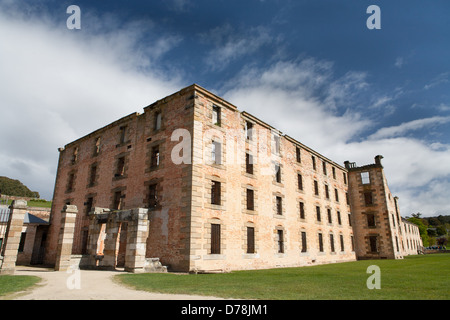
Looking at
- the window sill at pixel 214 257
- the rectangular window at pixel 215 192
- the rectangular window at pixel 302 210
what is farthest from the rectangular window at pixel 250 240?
the rectangular window at pixel 302 210

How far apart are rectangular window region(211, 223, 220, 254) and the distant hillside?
62017 mm

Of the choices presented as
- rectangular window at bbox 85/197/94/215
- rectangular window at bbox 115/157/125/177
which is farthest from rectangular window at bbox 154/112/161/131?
rectangular window at bbox 85/197/94/215

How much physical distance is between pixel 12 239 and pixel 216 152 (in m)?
11.5

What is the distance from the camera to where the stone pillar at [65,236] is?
1524cm

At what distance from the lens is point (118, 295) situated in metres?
7.62

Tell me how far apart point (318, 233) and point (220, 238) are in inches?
547

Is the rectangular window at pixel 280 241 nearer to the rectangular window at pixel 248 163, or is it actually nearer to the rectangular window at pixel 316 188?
the rectangular window at pixel 248 163

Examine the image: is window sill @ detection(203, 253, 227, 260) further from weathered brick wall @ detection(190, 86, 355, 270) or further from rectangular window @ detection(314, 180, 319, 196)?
rectangular window @ detection(314, 180, 319, 196)

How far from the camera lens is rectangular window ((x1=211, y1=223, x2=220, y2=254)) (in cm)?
1683

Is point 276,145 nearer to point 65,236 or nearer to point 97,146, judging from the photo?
point 97,146

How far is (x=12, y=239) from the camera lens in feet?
42.3

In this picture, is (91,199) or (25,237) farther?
(25,237)
